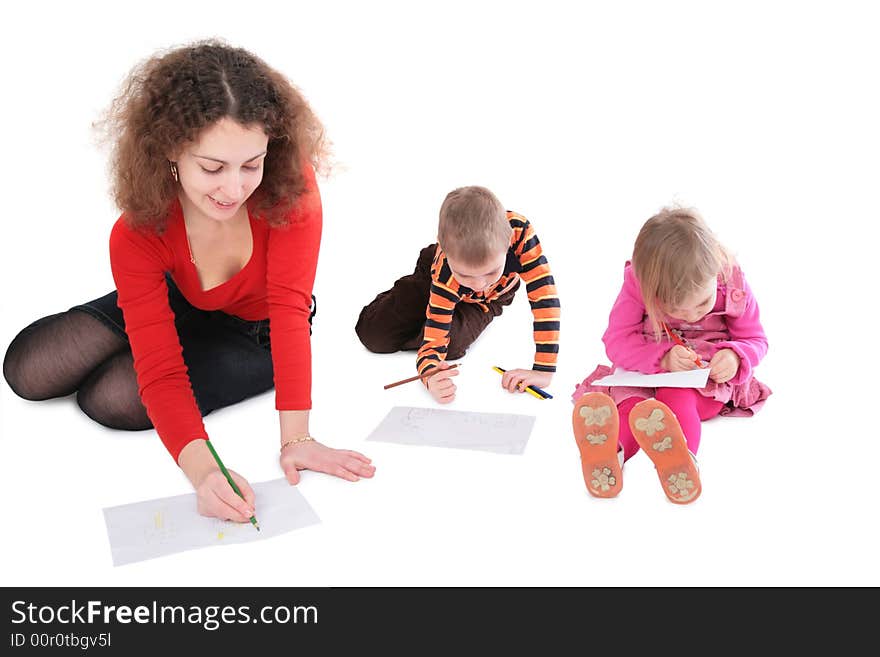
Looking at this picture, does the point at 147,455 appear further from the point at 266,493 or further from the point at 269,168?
the point at 269,168

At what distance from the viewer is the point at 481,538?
1836 millimetres

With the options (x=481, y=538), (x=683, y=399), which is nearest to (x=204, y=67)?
(x=481, y=538)

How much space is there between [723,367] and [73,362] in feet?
5.65

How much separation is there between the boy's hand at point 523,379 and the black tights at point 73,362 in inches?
39.3

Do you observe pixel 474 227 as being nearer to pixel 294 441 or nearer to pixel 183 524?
pixel 294 441

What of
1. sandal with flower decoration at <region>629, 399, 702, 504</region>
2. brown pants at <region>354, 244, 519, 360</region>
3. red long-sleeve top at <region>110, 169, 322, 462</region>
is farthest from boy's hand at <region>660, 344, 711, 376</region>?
red long-sleeve top at <region>110, 169, 322, 462</region>

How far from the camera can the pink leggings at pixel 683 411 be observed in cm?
206

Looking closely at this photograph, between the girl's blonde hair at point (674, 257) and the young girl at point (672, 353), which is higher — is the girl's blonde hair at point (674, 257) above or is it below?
above

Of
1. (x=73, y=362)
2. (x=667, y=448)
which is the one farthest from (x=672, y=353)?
(x=73, y=362)

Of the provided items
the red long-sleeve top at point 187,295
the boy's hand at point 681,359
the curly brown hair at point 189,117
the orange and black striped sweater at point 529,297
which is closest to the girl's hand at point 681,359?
the boy's hand at point 681,359

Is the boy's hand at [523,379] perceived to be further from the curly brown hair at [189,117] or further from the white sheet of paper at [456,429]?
the curly brown hair at [189,117]

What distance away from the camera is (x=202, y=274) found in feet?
7.29

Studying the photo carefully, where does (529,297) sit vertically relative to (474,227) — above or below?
below

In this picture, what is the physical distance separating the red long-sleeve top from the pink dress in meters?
0.79
